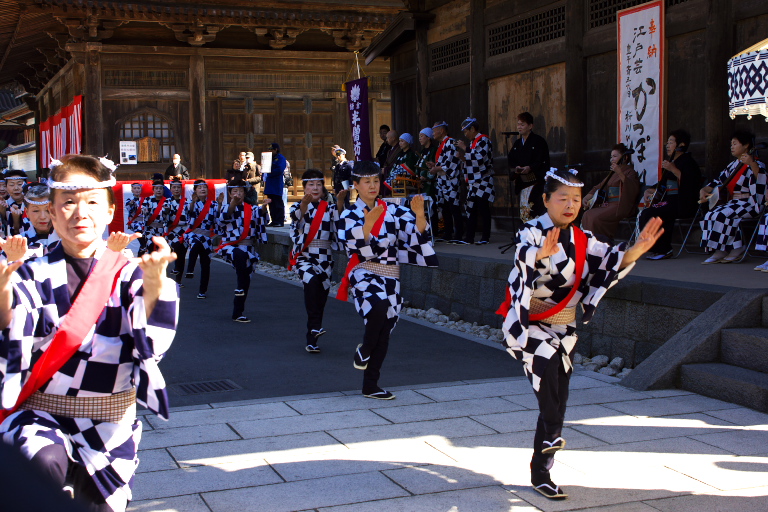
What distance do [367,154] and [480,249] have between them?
4.77 meters

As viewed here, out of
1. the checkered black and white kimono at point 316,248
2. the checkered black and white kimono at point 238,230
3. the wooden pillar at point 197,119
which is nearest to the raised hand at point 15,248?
the checkered black and white kimono at point 316,248

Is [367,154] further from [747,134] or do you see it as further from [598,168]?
[747,134]

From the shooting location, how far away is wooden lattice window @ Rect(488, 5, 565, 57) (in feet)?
36.5

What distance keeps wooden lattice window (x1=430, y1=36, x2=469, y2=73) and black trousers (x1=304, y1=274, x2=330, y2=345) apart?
6534 mm

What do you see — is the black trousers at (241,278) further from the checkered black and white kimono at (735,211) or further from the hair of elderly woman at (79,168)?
the hair of elderly woman at (79,168)

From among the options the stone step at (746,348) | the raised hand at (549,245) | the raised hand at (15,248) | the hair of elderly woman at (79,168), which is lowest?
the stone step at (746,348)

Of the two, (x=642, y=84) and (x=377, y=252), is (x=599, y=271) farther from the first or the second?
(x=642, y=84)

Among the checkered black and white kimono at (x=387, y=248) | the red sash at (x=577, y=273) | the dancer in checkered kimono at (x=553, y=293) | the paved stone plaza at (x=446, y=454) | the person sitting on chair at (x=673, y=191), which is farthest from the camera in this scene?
the person sitting on chair at (x=673, y=191)

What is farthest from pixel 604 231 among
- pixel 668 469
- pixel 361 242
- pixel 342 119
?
pixel 342 119

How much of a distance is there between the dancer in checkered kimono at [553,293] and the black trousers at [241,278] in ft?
19.3

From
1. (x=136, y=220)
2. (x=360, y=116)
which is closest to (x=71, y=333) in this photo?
(x=136, y=220)

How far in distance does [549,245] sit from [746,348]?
8.69ft

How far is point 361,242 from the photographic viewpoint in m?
6.44

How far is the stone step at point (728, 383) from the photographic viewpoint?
5.46 meters
